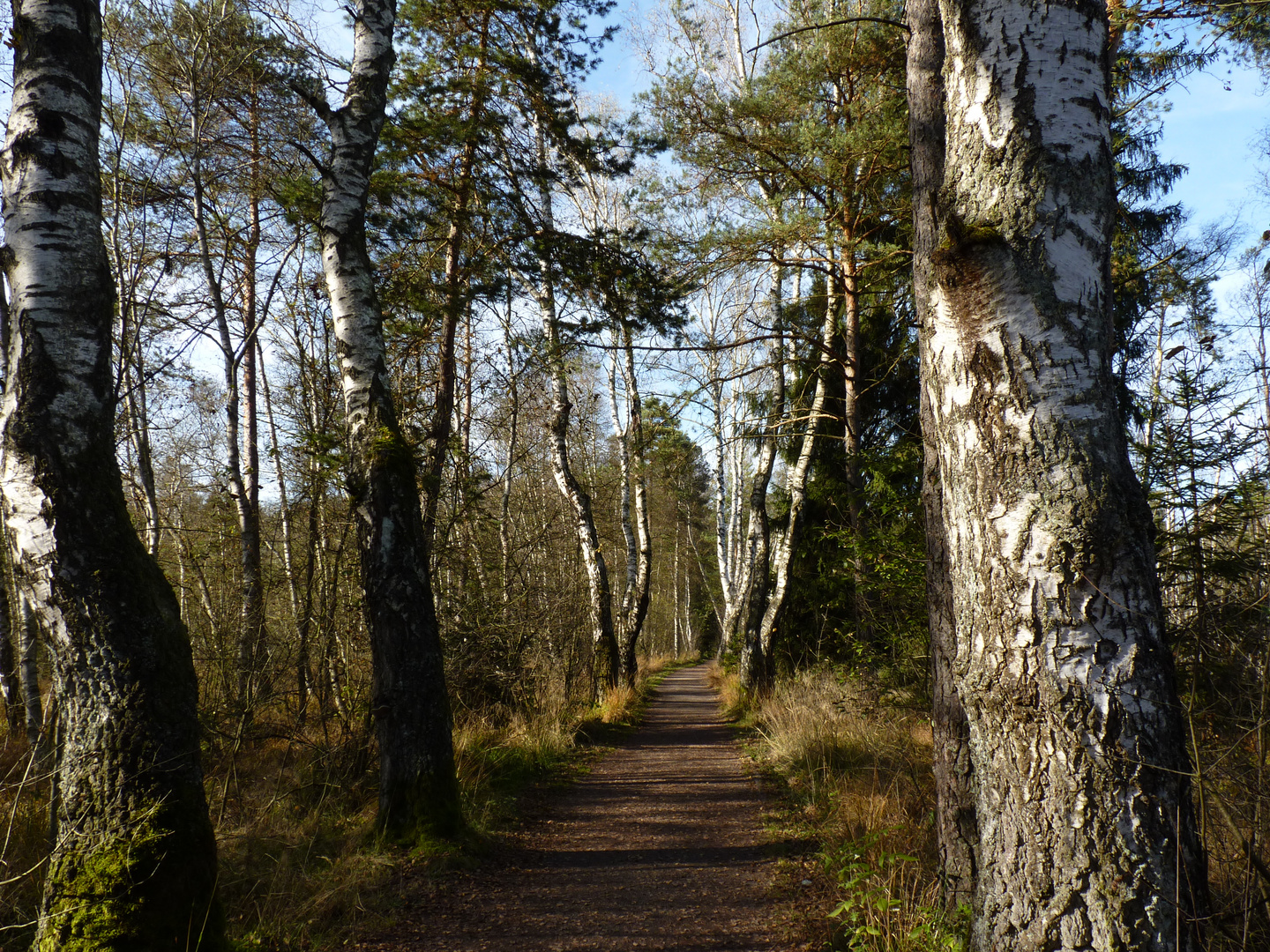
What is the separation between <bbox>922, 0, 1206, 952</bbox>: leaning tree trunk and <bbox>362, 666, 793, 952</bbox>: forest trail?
7.27ft

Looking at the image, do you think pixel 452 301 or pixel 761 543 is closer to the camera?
pixel 452 301

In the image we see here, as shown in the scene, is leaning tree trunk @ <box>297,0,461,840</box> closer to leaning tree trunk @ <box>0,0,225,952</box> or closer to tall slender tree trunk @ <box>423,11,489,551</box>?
leaning tree trunk @ <box>0,0,225,952</box>

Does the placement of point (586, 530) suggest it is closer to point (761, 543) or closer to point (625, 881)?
point (761, 543)

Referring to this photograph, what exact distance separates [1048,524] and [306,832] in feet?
16.3

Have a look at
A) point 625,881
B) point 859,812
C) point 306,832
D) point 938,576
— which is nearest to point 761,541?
point 859,812

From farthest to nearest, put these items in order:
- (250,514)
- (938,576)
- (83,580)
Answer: (250,514) < (938,576) < (83,580)

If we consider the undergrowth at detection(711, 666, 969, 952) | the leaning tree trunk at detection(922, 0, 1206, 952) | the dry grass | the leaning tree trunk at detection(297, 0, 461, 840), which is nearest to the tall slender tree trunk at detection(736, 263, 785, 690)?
the undergrowth at detection(711, 666, 969, 952)

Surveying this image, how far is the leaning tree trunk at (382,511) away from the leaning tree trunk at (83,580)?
1651mm

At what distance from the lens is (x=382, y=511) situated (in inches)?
185

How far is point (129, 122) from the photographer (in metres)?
6.51

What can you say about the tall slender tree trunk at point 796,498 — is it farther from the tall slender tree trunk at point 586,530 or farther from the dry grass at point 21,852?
the dry grass at point 21,852

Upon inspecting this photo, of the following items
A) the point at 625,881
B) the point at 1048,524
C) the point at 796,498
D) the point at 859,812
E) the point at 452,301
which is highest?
the point at 452,301

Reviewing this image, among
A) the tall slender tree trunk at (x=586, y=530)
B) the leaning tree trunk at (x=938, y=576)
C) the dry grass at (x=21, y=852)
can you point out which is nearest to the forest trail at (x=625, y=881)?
the leaning tree trunk at (x=938, y=576)

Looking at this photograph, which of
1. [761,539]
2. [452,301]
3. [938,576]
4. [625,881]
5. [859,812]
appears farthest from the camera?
[761,539]
